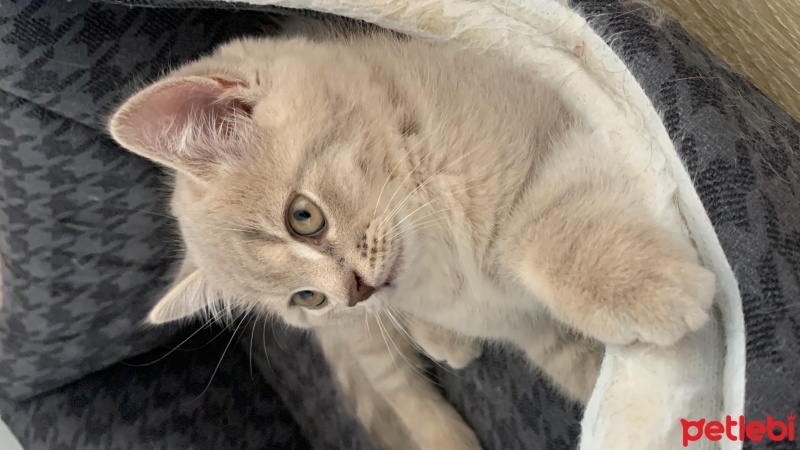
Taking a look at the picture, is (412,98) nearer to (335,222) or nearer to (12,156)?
(335,222)

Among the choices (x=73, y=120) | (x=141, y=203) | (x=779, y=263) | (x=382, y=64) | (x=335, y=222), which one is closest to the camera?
(x=779, y=263)

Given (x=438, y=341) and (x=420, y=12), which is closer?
(x=420, y=12)

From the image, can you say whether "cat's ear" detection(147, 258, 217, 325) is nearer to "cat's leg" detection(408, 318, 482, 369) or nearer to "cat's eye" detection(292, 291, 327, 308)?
"cat's eye" detection(292, 291, 327, 308)

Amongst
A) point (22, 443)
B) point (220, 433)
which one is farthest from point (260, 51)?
point (22, 443)

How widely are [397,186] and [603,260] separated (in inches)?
11.9

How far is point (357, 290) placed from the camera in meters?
0.87

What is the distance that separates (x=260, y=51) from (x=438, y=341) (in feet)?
2.04

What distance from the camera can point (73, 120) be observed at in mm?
1165

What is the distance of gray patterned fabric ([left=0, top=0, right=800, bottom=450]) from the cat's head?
0.23 metres

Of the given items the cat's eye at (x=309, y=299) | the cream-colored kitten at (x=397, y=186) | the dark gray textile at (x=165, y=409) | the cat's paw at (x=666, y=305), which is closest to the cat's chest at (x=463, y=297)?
the cream-colored kitten at (x=397, y=186)

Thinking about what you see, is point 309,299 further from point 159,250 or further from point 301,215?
point 159,250

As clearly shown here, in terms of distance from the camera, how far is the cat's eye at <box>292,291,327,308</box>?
3.18ft

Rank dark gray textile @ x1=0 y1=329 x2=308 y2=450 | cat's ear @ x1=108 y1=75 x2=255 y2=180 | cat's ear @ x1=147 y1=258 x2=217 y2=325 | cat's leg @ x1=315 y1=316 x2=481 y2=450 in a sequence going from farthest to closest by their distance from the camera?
dark gray textile @ x1=0 y1=329 x2=308 y2=450
cat's leg @ x1=315 y1=316 x2=481 y2=450
cat's ear @ x1=147 y1=258 x2=217 y2=325
cat's ear @ x1=108 y1=75 x2=255 y2=180

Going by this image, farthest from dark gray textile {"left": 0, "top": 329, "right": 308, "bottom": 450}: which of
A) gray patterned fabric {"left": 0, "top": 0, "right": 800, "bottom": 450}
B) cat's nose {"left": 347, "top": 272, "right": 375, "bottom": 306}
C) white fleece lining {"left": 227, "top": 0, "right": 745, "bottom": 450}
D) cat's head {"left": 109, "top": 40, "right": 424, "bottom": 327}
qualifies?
white fleece lining {"left": 227, "top": 0, "right": 745, "bottom": 450}
